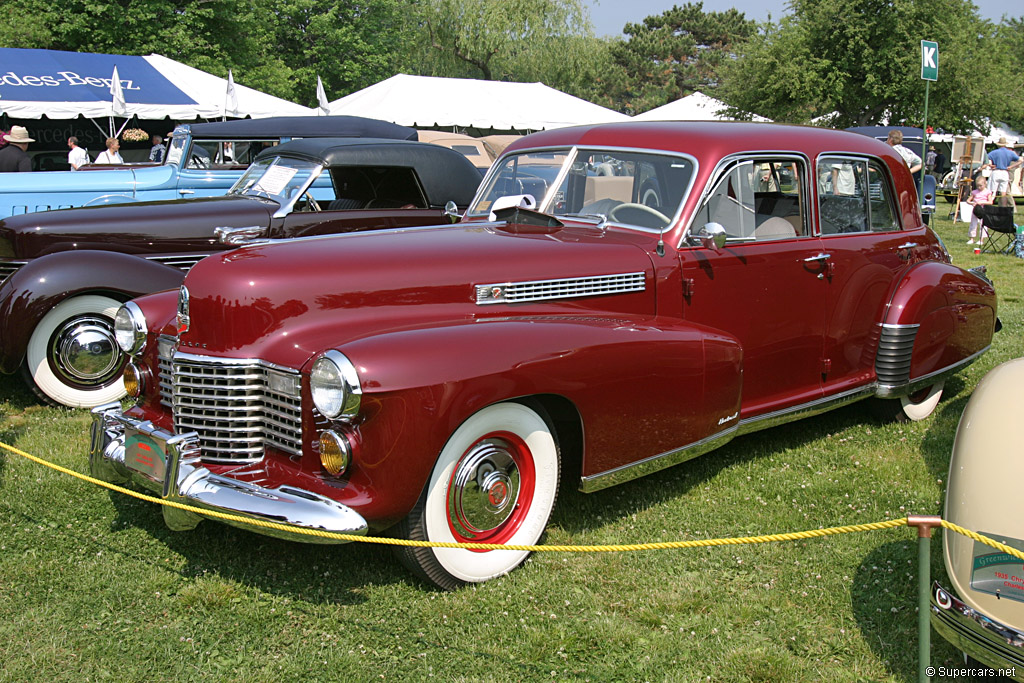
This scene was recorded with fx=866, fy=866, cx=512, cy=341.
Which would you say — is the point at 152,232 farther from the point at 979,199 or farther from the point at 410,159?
the point at 979,199

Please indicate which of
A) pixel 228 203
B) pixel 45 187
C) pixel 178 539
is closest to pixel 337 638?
pixel 178 539

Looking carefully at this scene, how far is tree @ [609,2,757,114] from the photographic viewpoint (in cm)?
7219

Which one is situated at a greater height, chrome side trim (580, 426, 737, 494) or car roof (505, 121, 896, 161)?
car roof (505, 121, 896, 161)

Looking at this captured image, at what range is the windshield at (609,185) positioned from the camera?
4.34m

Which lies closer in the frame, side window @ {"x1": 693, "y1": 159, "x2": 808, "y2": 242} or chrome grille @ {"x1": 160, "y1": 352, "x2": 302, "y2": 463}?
chrome grille @ {"x1": 160, "y1": 352, "x2": 302, "y2": 463}

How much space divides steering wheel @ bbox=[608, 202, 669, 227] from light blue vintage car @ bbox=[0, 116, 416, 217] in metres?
5.91

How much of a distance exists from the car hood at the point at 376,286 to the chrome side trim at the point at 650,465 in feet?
2.18

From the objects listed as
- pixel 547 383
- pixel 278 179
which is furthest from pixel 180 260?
pixel 547 383

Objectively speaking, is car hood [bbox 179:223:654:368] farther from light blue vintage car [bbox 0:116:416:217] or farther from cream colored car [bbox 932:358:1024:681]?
light blue vintage car [bbox 0:116:416:217]

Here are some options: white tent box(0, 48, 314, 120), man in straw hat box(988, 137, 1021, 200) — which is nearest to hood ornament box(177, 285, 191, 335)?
white tent box(0, 48, 314, 120)

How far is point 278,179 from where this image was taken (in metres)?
7.37

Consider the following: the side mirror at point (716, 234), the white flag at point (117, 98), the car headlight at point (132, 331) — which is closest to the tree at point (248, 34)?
the white flag at point (117, 98)

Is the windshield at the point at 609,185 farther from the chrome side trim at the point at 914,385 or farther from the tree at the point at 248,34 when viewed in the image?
the tree at the point at 248,34

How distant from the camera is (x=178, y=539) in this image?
3.90 metres
